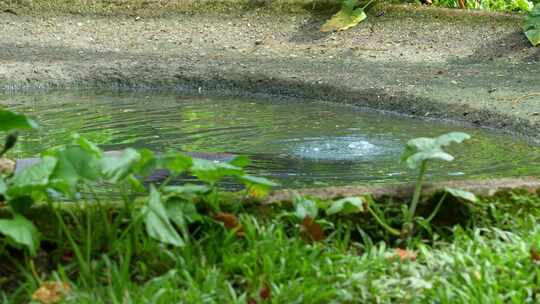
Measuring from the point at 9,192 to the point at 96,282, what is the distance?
375 mm

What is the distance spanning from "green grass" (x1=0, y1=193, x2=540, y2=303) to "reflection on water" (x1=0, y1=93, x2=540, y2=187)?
1590mm

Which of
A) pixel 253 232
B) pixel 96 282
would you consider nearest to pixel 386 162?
pixel 253 232

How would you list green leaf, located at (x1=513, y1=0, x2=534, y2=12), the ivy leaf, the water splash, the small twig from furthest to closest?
green leaf, located at (x1=513, y1=0, x2=534, y2=12) < the ivy leaf < the small twig < the water splash

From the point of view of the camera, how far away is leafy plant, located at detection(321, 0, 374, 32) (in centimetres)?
931

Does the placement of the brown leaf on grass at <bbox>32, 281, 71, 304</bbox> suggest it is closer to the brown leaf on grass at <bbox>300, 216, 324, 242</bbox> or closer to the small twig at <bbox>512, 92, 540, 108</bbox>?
the brown leaf on grass at <bbox>300, 216, 324, 242</bbox>

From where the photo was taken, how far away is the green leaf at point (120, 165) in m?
2.80

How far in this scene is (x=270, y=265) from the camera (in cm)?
295

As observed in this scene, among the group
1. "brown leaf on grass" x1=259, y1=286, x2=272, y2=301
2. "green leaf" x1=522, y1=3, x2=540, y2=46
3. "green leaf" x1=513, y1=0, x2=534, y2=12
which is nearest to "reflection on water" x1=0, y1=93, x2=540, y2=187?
"green leaf" x1=522, y1=3, x2=540, y2=46

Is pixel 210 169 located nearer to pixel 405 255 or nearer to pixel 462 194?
pixel 405 255

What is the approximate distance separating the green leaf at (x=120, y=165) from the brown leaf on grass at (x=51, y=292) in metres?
0.34

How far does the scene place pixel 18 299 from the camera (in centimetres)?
284

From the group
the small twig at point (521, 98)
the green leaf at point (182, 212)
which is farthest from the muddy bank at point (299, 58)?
the green leaf at point (182, 212)

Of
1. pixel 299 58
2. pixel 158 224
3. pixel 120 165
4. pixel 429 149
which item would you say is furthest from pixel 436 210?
pixel 299 58

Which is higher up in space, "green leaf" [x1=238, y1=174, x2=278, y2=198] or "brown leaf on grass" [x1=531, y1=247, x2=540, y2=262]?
"green leaf" [x1=238, y1=174, x2=278, y2=198]
